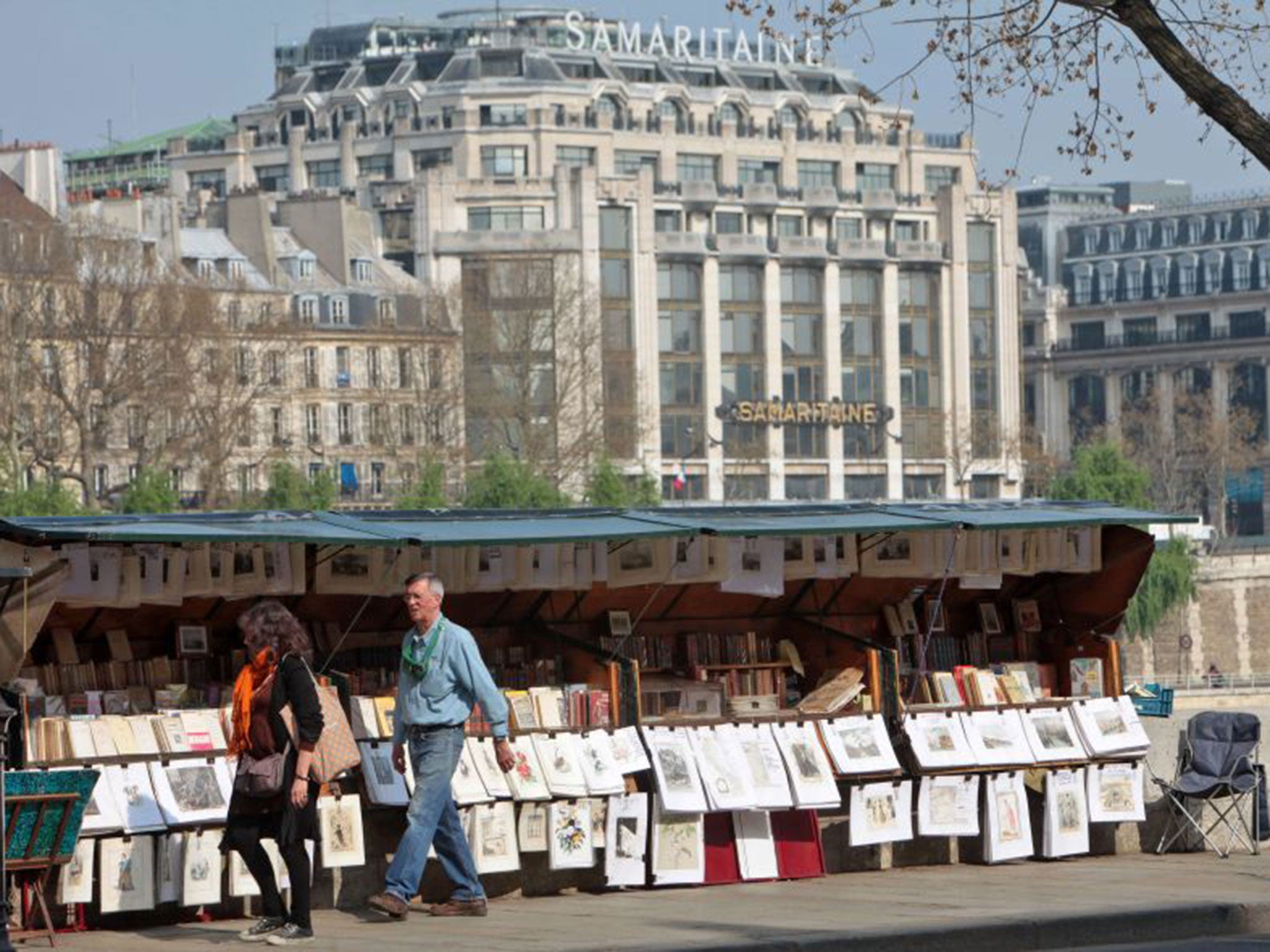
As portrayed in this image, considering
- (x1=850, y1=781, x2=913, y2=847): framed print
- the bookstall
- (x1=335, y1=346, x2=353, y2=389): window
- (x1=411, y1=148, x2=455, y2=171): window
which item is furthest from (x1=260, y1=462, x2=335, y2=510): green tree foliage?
(x1=850, y1=781, x2=913, y2=847): framed print

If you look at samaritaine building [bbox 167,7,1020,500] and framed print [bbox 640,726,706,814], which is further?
samaritaine building [bbox 167,7,1020,500]

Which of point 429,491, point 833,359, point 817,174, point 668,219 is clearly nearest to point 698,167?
point 817,174

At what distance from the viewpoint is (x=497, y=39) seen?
5837 inches

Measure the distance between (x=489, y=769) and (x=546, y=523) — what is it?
1425 millimetres

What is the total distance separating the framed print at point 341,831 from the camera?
1878 cm

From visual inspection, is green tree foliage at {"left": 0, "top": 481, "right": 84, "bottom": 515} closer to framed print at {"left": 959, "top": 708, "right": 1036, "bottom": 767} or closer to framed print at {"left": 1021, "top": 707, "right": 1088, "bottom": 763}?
framed print at {"left": 1021, "top": 707, "right": 1088, "bottom": 763}

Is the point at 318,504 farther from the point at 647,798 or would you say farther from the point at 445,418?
the point at 647,798

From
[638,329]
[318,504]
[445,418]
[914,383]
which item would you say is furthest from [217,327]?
[914,383]

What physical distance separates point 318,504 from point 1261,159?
262 feet

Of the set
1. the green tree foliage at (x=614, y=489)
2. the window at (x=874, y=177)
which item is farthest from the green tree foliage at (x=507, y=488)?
the window at (x=874, y=177)

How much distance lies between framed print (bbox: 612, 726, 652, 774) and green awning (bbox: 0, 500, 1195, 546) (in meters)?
1.19

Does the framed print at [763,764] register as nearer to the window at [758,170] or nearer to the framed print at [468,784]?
the framed print at [468,784]

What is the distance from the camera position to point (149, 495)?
8800 centimetres

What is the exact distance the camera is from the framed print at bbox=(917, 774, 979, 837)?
21.1m
